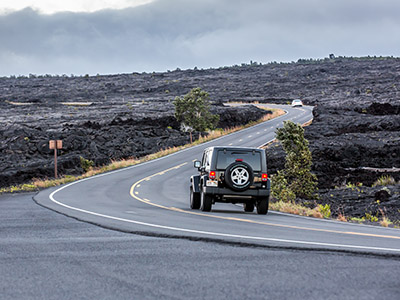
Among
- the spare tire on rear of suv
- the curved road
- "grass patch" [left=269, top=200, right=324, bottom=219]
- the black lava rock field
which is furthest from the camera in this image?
the black lava rock field

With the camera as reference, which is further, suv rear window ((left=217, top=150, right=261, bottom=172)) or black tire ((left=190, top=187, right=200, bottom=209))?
black tire ((left=190, top=187, right=200, bottom=209))

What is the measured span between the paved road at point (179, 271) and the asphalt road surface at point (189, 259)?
12 mm

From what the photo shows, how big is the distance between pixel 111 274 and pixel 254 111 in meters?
67.9

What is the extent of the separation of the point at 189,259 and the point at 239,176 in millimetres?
9027

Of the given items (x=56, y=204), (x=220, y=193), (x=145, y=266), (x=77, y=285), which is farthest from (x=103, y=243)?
(x=56, y=204)

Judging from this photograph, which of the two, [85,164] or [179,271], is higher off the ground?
[179,271]

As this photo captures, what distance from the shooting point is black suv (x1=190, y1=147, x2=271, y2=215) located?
17359 mm

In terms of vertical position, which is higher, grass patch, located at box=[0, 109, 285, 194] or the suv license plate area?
the suv license plate area

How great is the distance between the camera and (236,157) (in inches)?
706

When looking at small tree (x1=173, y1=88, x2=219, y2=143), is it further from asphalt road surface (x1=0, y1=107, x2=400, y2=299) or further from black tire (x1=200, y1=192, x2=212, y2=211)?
asphalt road surface (x1=0, y1=107, x2=400, y2=299)

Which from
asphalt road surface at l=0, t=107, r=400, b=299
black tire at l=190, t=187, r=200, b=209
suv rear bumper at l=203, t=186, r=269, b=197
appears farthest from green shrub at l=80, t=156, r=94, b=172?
asphalt road surface at l=0, t=107, r=400, b=299

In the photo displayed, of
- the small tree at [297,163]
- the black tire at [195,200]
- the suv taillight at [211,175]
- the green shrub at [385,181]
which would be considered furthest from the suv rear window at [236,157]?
the green shrub at [385,181]

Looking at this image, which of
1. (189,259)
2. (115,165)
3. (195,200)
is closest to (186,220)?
(195,200)

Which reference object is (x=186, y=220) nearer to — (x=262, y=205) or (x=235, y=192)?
(x=235, y=192)
